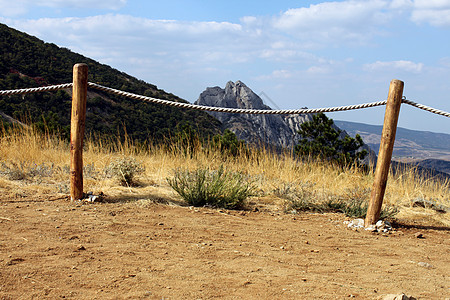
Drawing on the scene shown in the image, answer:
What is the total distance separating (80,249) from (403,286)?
230cm

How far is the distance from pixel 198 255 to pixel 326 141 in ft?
39.4

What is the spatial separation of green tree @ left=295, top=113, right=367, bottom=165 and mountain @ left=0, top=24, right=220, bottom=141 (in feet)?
31.0

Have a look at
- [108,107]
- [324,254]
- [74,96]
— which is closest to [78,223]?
[74,96]

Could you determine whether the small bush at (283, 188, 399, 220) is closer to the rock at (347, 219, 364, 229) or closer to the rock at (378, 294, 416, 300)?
the rock at (347, 219, 364, 229)

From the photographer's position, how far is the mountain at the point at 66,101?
83.4 ft

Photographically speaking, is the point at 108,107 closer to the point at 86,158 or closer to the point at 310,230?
the point at 86,158

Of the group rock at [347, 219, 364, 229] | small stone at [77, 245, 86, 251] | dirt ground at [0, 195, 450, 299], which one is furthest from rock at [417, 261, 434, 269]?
small stone at [77, 245, 86, 251]

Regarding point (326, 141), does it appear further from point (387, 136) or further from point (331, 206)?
point (387, 136)

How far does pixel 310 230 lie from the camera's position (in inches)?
157

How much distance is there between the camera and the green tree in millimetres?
13047

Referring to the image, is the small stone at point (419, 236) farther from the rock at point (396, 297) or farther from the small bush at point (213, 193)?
the rock at point (396, 297)

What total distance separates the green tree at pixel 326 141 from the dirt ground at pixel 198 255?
8651 mm

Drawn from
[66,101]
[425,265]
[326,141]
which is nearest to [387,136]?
[425,265]

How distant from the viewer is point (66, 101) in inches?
1121
